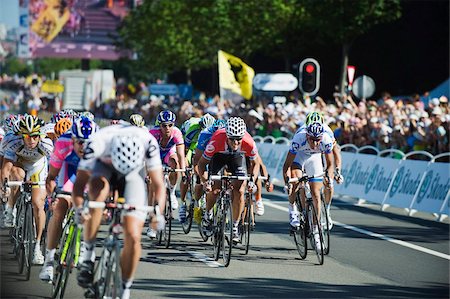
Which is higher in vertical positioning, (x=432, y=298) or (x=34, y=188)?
(x=34, y=188)

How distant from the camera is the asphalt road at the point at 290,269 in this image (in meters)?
11.9

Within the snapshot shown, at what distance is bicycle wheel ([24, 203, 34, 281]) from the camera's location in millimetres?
12600

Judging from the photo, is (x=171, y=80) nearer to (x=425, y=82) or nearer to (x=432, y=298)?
(x=425, y=82)

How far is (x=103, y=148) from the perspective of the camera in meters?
10.0

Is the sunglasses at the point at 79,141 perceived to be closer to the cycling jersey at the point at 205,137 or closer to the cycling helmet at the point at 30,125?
the cycling helmet at the point at 30,125

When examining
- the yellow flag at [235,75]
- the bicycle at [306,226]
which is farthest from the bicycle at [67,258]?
the yellow flag at [235,75]

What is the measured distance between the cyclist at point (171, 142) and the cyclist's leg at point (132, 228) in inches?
259

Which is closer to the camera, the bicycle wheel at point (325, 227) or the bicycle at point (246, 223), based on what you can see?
the bicycle wheel at point (325, 227)

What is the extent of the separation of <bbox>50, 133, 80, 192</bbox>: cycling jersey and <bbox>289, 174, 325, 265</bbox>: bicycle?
11.3ft

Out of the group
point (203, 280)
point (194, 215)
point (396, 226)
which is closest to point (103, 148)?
point (203, 280)

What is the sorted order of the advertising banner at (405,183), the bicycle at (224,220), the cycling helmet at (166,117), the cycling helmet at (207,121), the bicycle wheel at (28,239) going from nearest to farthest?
the bicycle wheel at (28,239), the bicycle at (224,220), the cycling helmet at (166,117), the cycling helmet at (207,121), the advertising banner at (405,183)

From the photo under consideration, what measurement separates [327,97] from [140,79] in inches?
2919

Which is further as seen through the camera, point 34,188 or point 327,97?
point 327,97

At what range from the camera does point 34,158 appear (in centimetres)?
1379
